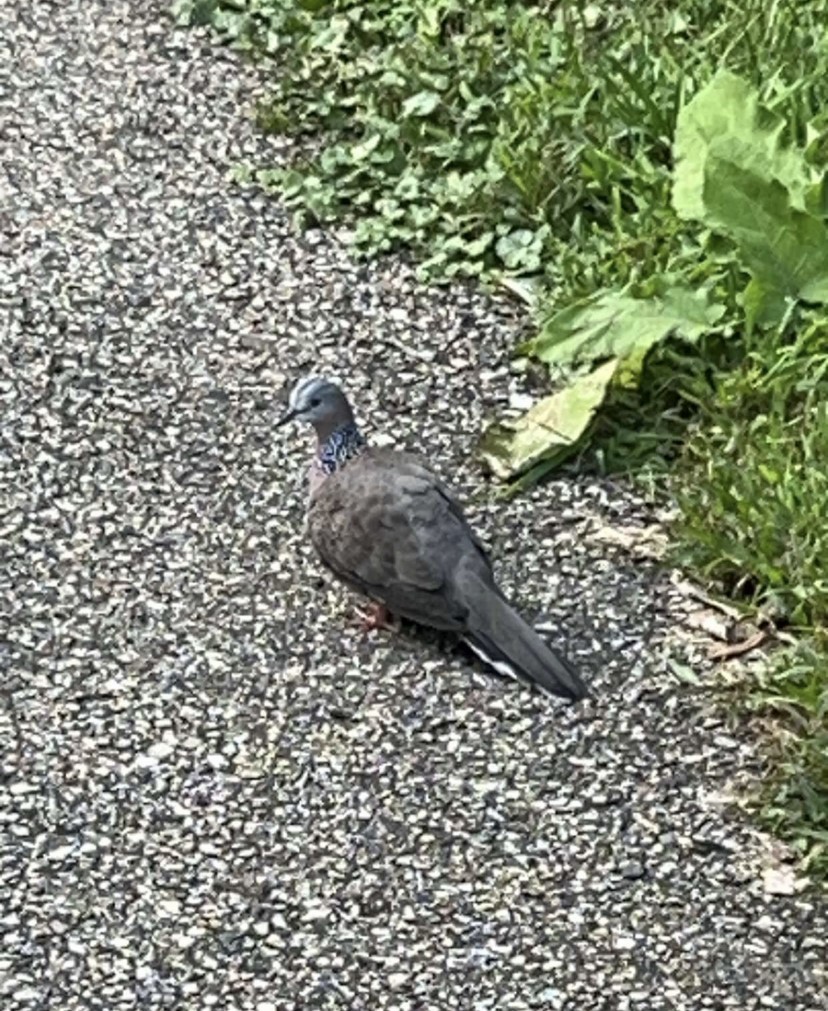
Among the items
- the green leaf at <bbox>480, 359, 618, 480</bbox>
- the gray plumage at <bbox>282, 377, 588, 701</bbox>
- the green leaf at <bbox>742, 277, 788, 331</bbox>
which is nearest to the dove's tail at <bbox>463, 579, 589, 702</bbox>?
the gray plumage at <bbox>282, 377, 588, 701</bbox>

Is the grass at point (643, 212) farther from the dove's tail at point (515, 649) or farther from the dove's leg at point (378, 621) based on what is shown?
the dove's leg at point (378, 621)

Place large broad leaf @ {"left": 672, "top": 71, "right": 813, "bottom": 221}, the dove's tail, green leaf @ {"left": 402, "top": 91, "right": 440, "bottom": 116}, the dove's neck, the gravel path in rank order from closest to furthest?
the gravel path, the dove's tail, the dove's neck, large broad leaf @ {"left": 672, "top": 71, "right": 813, "bottom": 221}, green leaf @ {"left": 402, "top": 91, "right": 440, "bottom": 116}

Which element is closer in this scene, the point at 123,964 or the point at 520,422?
Result: the point at 123,964

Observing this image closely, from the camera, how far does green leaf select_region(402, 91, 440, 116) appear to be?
7.08m

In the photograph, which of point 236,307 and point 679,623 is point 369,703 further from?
point 236,307

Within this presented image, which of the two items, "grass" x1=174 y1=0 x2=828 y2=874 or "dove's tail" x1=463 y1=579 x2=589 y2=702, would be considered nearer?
"dove's tail" x1=463 y1=579 x2=589 y2=702

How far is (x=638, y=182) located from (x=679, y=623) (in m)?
1.59

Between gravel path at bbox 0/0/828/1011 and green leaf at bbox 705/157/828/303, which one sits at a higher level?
green leaf at bbox 705/157/828/303

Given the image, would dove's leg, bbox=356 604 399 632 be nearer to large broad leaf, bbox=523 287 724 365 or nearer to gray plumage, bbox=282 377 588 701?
gray plumage, bbox=282 377 588 701

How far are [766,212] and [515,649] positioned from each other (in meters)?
1.52

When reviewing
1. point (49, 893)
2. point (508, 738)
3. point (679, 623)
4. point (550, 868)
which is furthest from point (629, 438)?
point (49, 893)

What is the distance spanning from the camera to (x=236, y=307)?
6.63 m

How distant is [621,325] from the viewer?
6051 mm

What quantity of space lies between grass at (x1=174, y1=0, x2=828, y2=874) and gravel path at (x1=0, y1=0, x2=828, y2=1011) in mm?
156
